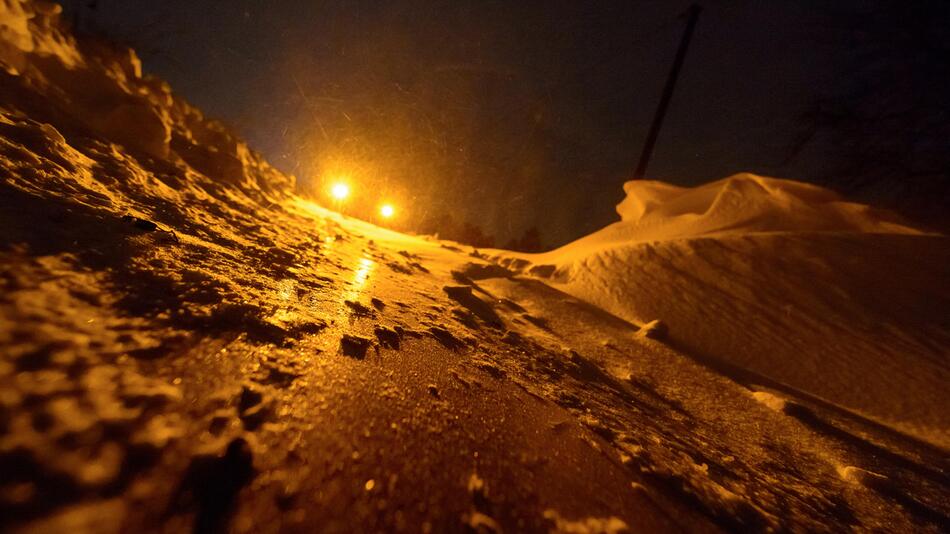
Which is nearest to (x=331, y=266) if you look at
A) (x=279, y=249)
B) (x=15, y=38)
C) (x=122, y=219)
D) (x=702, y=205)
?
(x=279, y=249)

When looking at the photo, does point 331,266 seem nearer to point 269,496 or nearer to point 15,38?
point 269,496

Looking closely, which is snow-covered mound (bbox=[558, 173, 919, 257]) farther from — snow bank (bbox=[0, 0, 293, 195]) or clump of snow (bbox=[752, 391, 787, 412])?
snow bank (bbox=[0, 0, 293, 195])

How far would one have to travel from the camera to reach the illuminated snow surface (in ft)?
2.06

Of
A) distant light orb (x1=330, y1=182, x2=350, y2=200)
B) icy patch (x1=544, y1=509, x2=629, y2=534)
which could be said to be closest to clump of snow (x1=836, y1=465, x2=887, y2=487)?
icy patch (x1=544, y1=509, x2=629, y2=534)

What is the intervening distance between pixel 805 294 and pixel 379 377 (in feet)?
13.2

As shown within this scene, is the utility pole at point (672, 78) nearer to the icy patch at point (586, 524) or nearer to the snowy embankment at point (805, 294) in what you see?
the snowy embankment at point (805, 294)

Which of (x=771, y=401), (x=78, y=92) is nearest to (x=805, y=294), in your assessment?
(x=771, y=401)

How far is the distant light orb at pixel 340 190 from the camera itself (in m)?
13.6

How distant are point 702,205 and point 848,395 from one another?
3.33 meters

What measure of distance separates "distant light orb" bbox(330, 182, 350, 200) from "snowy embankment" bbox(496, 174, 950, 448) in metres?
11.4

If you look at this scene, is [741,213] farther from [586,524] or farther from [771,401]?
[586,524]

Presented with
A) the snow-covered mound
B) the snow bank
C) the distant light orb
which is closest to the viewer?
the snow bank

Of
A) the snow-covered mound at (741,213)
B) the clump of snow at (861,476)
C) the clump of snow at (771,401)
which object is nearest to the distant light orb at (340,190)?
the snow-covered mound at (741,213)

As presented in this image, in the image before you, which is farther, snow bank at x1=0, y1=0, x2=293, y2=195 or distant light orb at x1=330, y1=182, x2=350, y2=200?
distant light orb at x1=330, y1=182, x2=350, y2=200
